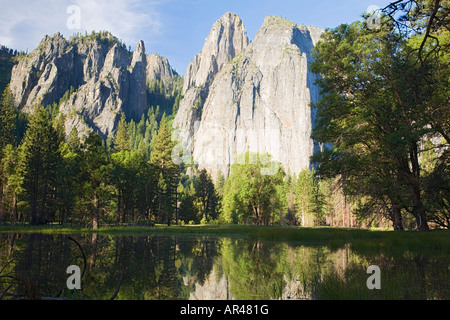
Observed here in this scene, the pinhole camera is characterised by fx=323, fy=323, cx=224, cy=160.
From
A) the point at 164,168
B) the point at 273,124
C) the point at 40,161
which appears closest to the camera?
the point at 40,161

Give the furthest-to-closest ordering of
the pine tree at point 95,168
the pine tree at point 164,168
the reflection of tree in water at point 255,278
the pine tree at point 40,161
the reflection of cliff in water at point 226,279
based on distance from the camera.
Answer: the pine tree at point 164,168
the pine tree at point 40,161
the pine tree at point 95,168
the reflection of tree in water at point 255,278
the reflection of cliff in water at point 226,279

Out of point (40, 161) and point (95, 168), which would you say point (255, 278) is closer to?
point (95, 168)

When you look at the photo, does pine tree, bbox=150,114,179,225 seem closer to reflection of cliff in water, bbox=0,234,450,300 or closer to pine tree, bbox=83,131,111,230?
pine tree, bbox=83,131,111,230

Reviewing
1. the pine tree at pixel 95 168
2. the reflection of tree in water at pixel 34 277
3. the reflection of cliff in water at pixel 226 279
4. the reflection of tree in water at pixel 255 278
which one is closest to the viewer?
the reflection of tree in water at pixel 34 277

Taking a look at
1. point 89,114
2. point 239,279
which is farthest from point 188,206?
point 89,114

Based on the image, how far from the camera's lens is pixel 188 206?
7944 centimetres

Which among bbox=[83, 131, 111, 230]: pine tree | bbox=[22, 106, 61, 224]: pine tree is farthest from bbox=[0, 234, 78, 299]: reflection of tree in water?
bbox=[22, 106, 61, 224]: pine tree

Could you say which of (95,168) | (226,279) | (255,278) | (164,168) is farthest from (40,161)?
(255,278)

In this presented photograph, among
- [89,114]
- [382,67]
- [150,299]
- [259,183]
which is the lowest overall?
[150,299]

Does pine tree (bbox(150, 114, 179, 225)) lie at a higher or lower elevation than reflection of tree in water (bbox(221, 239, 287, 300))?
higher

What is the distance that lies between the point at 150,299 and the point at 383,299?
4.15 m

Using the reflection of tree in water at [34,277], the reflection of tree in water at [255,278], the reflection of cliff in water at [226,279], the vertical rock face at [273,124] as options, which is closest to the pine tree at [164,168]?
the reflection of tree in water at [34,277]

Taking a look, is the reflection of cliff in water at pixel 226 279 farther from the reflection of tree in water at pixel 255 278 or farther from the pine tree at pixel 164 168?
the pine tree at pixel 164 168
